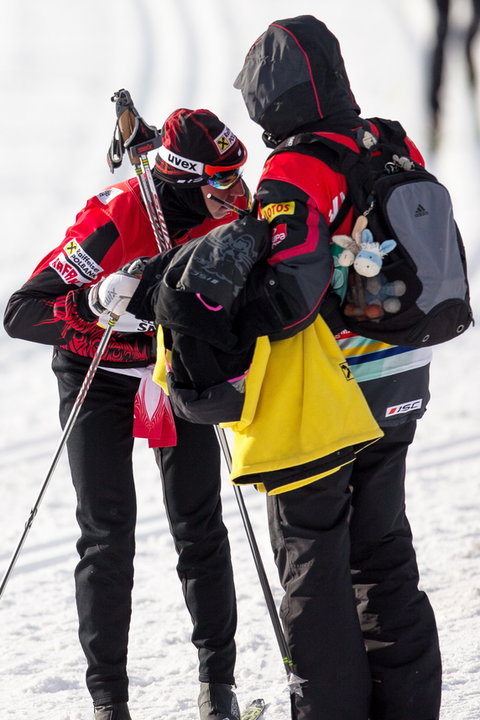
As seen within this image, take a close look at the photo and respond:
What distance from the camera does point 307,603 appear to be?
2.66 meters

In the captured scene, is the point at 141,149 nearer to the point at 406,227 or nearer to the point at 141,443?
the point at 406,227

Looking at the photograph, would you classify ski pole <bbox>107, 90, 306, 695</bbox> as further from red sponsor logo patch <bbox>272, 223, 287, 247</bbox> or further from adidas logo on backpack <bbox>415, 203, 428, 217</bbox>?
adidas logo on backpack <bbox>415, 203, 428, 217</bbox>

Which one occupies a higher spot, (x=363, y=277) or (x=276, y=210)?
(x=276, y=210)

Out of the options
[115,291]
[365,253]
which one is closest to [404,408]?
[365,253]

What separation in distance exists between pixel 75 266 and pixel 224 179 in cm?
54

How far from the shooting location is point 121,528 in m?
3.17

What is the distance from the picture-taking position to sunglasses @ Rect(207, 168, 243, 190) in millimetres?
3156

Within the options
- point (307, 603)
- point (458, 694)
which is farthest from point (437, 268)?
point (458, 694)

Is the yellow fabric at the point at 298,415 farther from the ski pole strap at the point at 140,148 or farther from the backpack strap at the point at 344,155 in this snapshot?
the ski pole strap at the point at 140,148

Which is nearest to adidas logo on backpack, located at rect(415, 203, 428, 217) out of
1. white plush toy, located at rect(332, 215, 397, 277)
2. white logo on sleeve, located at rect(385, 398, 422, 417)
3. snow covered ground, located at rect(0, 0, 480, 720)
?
white plush toy, located at rect(332, 215, 397, 277)

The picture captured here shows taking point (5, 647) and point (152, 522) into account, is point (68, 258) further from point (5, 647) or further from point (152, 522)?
point (152, 522)

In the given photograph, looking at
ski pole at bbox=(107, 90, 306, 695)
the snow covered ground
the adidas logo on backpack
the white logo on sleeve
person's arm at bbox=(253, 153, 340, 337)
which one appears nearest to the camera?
person's arm at bbox=(253, 153, 340, 337)

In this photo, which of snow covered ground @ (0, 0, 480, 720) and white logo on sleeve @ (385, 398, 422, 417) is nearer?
white logo on sleeve @ (385, 398, 422, 417)

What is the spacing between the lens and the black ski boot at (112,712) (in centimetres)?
311
